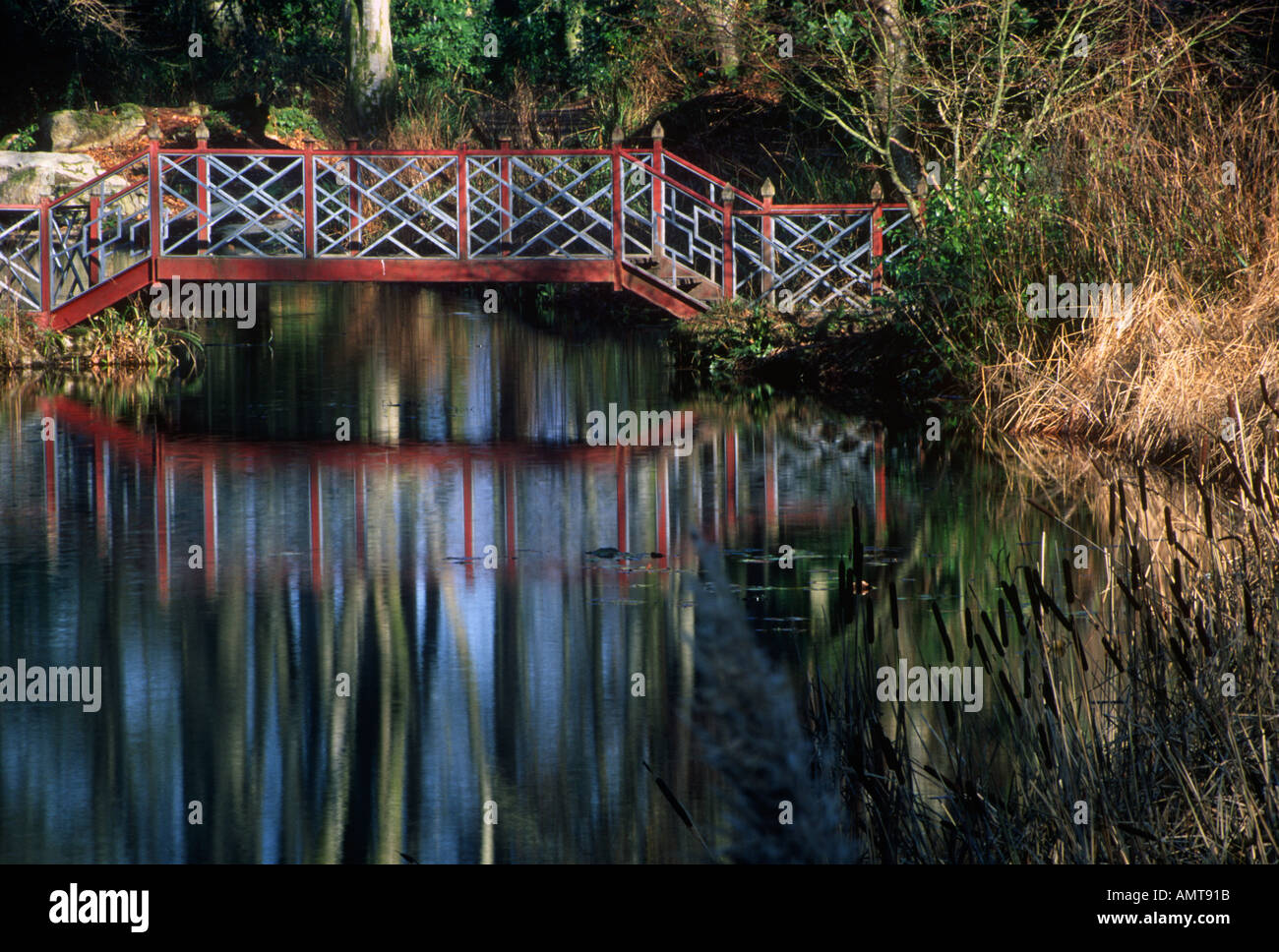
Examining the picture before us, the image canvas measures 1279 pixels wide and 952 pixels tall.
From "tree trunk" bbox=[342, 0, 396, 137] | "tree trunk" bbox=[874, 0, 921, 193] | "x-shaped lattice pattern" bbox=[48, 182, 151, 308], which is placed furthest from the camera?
"tree trunk" bbox=[342, 0, 396, 137]

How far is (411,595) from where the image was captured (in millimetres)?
7832

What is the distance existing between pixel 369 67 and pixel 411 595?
22815mm

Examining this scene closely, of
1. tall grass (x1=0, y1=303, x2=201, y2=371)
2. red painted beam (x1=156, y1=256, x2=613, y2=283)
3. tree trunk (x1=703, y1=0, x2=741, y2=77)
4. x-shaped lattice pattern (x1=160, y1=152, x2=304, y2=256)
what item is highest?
tree trunk (x1=703, y1=0, x2=741, y2=77)

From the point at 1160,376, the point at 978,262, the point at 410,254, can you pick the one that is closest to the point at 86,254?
the point at 410,254

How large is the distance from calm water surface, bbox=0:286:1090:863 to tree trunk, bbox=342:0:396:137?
14808mm

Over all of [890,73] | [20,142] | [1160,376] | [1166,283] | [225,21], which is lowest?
[1160,376]

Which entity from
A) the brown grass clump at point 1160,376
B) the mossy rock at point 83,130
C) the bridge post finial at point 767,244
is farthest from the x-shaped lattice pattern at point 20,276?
the mossy rock at point 83,130

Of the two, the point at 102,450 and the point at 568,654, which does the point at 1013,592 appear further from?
the point at 102,450

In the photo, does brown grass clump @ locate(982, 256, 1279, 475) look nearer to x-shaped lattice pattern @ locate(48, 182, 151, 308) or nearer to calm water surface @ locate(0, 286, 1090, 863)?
calm water surface @ locate(0, 286, 1090, 863)

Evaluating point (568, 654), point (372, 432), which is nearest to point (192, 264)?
point (372, 432)

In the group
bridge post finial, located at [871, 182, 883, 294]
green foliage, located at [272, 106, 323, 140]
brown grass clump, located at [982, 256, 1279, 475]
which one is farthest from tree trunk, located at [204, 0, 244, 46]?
brown grass clump, located at [982, 256, 1279, 475]

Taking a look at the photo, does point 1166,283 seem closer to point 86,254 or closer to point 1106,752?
point 1106,752

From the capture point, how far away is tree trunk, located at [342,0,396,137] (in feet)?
95.5
